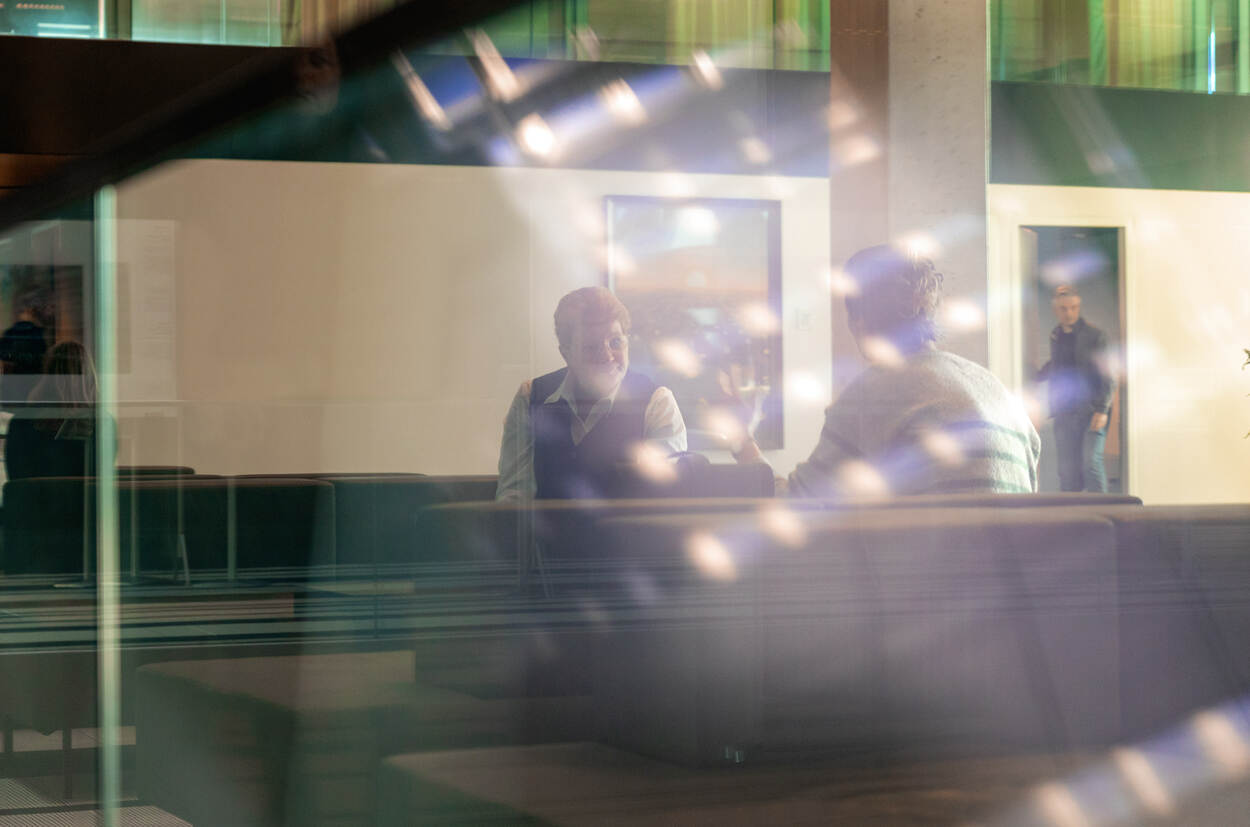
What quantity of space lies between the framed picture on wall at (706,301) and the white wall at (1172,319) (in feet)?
4.08

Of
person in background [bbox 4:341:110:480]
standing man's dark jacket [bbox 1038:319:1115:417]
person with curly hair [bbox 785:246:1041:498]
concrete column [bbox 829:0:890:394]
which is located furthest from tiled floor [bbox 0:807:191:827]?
standing man's dark jacket [bbox 1038:319:1115:417]

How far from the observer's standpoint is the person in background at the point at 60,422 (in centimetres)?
180

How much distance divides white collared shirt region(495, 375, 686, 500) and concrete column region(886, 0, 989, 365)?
4.20ft

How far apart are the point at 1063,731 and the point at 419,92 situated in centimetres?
142

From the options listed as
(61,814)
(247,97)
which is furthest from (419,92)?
(61,814)

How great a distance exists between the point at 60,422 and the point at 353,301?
46 centimetres

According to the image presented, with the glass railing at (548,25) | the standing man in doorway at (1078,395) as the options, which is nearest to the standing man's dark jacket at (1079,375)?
the standing man in doorway at (1078,395)

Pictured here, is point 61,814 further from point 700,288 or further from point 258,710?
point 700,288

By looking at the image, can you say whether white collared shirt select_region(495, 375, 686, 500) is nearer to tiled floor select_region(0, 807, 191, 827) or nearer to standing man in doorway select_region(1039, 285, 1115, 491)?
tiled floor select_region(0, 807, 191, 827)

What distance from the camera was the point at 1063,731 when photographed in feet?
5.31

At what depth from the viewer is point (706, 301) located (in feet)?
7.43

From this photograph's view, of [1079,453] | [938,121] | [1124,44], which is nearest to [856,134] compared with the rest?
[938,121]

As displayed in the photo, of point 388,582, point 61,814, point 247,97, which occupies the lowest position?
point 61,814

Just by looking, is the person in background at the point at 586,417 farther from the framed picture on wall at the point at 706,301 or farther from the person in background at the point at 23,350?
the person in background at the point at 23,350
